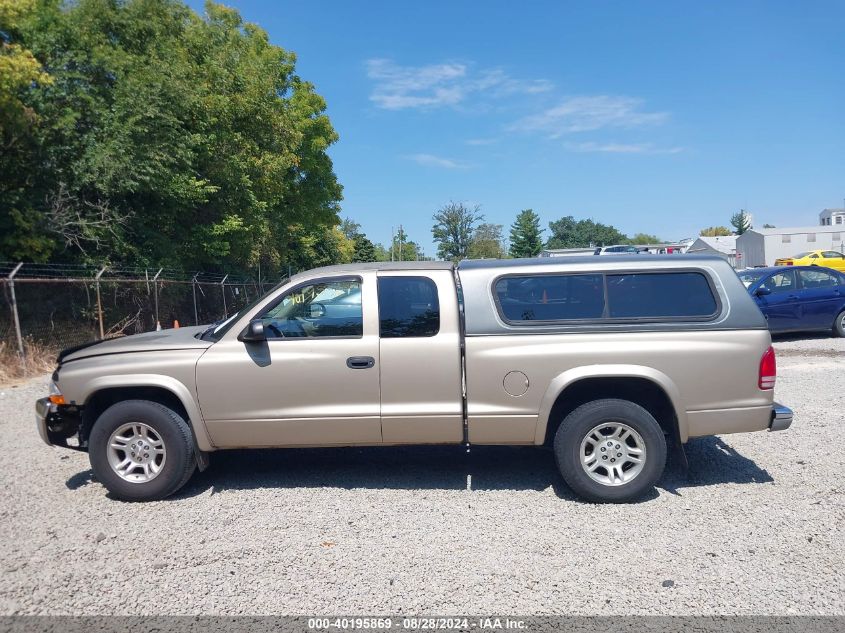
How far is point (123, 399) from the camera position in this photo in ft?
16.7

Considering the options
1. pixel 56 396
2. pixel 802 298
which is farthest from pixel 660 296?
pixel 802 298

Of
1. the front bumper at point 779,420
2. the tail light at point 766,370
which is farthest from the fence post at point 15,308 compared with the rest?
the front bumper at point 779,420

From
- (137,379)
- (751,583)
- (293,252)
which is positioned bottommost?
(751,583)

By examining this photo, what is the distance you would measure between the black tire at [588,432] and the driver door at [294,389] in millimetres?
1531

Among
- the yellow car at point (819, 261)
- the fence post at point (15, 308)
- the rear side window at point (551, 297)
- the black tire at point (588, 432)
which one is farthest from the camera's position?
the yellow car at point (819, 261)

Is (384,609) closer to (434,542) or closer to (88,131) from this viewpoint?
(434,542)

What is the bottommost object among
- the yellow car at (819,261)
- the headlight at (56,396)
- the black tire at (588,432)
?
the black tire at (588,432)

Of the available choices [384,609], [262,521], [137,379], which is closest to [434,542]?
[384,609]

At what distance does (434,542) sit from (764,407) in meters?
2.80

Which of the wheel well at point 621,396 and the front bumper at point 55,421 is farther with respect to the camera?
the front bumper at point 55,421

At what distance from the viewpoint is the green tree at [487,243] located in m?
72.1

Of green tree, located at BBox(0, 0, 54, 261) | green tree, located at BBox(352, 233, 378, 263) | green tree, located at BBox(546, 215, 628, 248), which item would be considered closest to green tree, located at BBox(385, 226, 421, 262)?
green tree, located at BBox(352, 233, 378, 263)

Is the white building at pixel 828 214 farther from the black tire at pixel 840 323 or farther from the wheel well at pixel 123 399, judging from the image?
the wheel well at pixel 123 399

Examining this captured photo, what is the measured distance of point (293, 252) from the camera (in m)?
39.4
